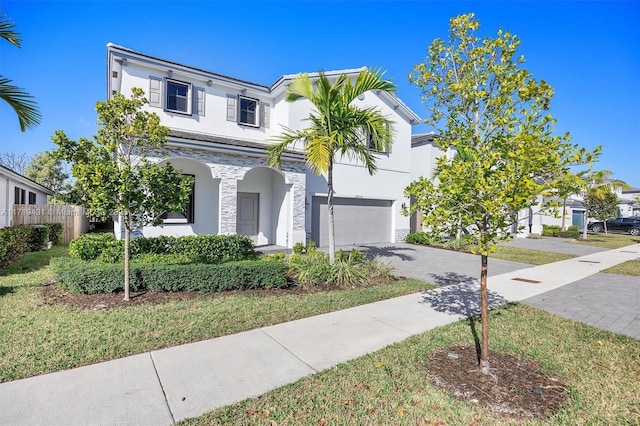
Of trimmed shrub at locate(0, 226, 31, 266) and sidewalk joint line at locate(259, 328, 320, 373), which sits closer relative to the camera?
sidewalk joint line at locate(259, 328, 320, 373)

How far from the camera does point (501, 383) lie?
3545 millimetres

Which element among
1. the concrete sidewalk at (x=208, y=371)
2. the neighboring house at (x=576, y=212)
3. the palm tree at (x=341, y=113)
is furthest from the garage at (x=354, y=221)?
the neighboring house at (x=576, y=212)

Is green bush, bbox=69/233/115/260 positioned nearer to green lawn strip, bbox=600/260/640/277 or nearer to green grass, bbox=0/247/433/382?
green grass, bbox=0/247/433/382

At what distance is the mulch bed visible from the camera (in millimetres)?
3162

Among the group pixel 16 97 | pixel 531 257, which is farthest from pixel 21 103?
pixel 531 257

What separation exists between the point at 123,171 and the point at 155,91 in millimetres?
7589

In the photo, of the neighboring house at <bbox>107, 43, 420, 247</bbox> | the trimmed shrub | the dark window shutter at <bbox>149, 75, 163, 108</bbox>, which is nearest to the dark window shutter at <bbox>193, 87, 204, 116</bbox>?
the neighboring house at <bbox>107, 43, 420, 247</bbox>

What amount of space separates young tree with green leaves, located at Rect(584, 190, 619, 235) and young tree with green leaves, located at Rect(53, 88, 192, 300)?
30.0 metres

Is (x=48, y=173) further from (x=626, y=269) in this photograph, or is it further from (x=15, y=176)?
(x=626, y=269)

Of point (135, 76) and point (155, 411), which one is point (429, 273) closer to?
point (155, 411)

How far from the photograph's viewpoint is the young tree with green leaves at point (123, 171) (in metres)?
5.85

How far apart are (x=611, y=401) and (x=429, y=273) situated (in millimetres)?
6628

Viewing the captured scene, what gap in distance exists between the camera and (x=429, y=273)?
390 inches

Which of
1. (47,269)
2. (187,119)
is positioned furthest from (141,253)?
(187,119)
